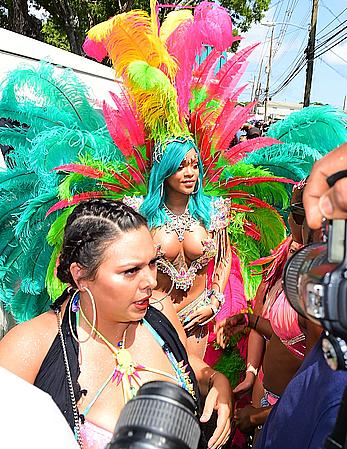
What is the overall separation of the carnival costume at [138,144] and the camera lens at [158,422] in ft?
6.65

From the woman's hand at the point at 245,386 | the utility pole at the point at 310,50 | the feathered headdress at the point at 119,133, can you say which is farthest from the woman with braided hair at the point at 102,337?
the utility pole at the point at 310,50

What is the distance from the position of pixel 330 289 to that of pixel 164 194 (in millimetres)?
2188

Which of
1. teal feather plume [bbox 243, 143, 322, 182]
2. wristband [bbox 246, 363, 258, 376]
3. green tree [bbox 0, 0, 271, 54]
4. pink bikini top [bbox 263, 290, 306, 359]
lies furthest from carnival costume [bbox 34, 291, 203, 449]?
green tree [bbox 0, 0, 271, 54]

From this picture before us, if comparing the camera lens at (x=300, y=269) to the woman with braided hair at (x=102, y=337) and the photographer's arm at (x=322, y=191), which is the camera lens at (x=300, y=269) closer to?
the photographer's arm at (x=322, y=191)

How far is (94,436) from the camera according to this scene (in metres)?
1.46

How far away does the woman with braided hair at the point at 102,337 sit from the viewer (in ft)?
4.88

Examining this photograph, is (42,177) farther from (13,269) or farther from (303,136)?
(303,136)

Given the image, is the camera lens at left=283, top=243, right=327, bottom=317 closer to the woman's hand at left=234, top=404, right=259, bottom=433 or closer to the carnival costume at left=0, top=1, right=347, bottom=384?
the woman's hand at left=234, top=404, right=259, bottom=433

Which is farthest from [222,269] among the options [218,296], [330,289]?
[330,289]

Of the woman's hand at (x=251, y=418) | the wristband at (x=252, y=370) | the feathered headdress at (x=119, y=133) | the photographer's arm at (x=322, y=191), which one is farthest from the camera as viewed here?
the feathered headdress at (x=119, y=133)

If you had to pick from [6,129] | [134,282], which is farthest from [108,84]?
[134,282]

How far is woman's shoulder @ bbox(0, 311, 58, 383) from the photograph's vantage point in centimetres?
147

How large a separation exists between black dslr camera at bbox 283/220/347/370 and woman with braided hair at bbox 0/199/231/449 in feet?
2.76

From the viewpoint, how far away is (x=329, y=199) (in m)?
0.78
